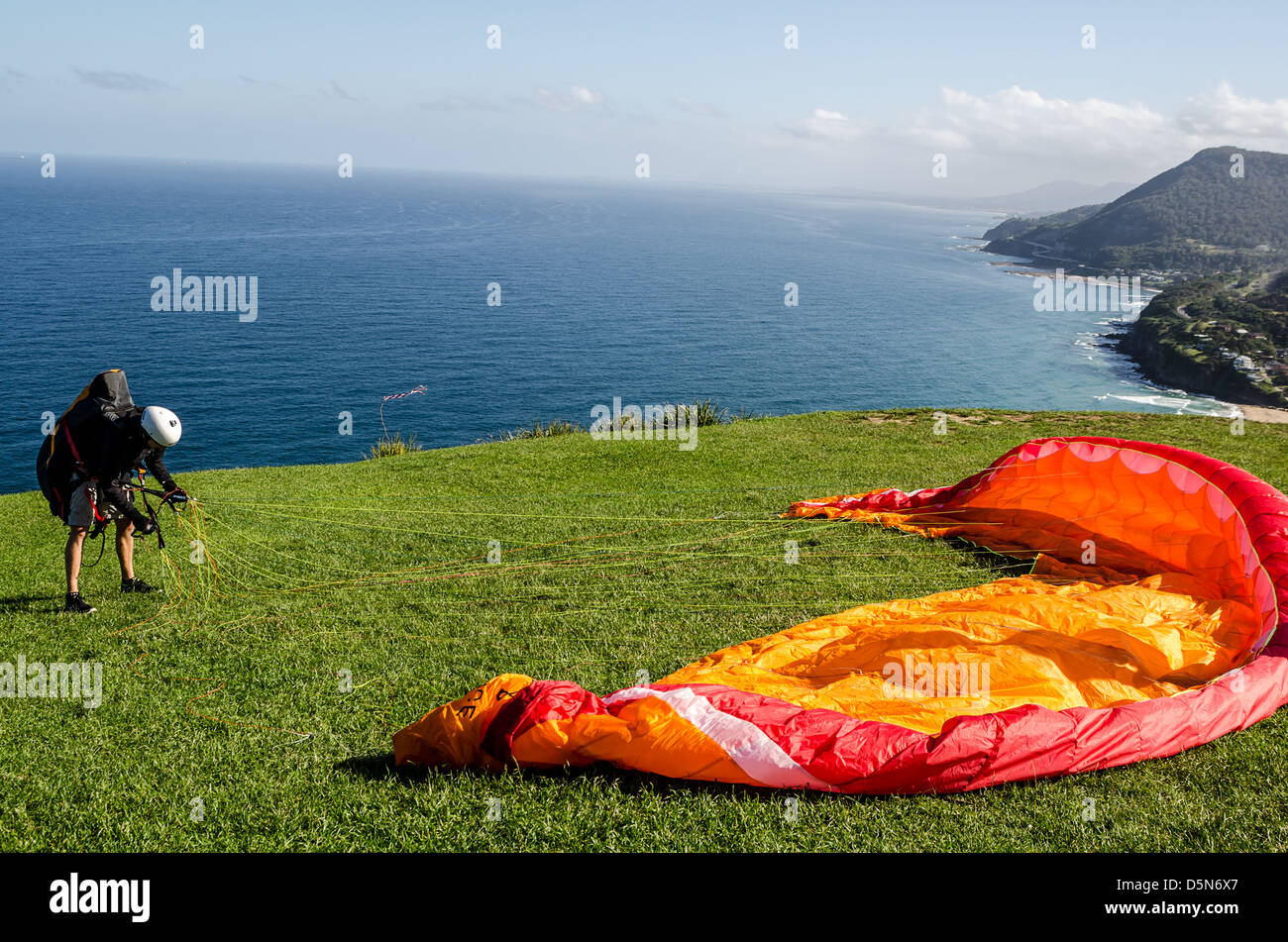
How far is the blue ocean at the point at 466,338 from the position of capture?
2141 inches

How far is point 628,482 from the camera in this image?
1889 cm

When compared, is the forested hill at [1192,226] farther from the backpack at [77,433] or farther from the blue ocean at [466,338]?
the backpack at [77,433]

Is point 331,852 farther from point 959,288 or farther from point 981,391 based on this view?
point 959,288

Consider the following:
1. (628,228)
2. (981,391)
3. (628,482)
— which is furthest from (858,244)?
(628,482)

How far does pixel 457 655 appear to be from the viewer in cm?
913

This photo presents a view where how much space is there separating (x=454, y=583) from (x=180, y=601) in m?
3.53

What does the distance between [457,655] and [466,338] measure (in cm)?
7092

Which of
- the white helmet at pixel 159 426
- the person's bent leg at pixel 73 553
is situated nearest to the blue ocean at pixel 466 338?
the person's bent leg at pixel 73 553

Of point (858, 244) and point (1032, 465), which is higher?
point (858, 244)

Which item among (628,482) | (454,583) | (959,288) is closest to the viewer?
(454,583)

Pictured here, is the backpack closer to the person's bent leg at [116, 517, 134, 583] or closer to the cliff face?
the person's bent leg at [116, 517, 134, 583]

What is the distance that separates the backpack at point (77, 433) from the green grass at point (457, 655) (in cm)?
143

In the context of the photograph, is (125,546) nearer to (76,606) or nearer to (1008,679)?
(76,606)
